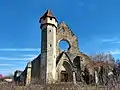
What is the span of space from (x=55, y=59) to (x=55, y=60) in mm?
164

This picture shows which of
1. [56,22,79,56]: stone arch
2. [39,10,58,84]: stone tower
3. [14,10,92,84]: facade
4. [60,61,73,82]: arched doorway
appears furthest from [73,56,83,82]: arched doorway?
[39,10,58,84]: stone tower

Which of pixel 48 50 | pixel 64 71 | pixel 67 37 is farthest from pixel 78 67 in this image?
pixel 48 50

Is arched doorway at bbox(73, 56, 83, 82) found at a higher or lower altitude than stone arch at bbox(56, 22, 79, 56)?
lower

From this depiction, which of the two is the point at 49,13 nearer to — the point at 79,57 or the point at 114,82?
the point at 79,57

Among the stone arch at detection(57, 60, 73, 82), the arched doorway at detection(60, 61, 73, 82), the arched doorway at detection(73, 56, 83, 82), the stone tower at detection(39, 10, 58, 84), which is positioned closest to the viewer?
the stone tower at detection(39, 10, 58, 84)

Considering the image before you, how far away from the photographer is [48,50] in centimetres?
3797

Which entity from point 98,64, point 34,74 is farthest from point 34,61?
point 98,64

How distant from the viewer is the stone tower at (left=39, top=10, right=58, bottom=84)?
122 feet

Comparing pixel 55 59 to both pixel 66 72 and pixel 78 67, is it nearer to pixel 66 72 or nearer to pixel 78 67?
pixel 66 72

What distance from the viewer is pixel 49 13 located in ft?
136

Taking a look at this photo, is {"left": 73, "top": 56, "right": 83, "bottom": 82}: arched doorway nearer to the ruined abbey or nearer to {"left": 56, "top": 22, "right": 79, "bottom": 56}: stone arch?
the ruined abbey

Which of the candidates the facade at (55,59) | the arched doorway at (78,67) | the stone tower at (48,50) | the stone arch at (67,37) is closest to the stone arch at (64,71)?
the facade at (55,59)

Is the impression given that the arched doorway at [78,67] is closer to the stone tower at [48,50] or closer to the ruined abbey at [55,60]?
the ruined abbey at [55,60]

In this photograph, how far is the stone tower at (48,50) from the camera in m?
37.1
